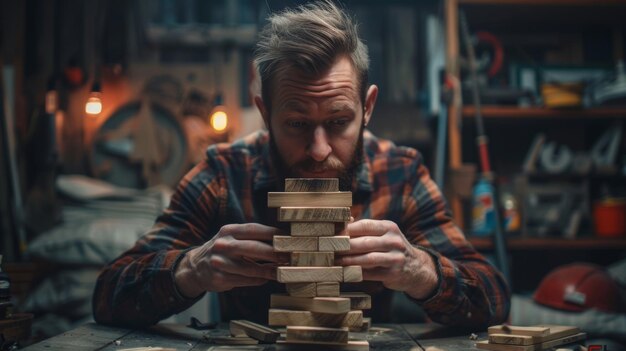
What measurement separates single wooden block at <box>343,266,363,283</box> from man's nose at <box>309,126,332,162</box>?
0.47m

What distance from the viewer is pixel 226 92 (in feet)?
18.4

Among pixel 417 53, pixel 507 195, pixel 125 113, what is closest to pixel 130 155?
pixel 125 113

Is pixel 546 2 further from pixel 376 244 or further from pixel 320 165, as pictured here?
pixel 376 244

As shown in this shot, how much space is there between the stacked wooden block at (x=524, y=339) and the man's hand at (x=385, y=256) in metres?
0.28

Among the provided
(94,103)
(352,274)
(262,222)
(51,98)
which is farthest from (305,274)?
(51,98)

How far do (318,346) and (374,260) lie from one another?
31 centimetres

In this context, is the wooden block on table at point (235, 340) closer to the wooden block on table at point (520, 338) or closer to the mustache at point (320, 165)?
the mustache at point (320, 165)

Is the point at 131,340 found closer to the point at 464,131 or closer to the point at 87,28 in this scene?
the point at 464,131

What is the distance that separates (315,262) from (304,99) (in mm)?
655

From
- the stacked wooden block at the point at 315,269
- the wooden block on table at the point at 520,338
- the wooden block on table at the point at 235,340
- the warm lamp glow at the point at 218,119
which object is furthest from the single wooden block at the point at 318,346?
the warm lamp glow at the point at 218,119

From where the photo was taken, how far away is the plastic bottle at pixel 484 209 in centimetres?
423

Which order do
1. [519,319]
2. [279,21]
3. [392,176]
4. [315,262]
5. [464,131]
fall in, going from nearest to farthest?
[315,262] < [279,21] < [392,176] < [519,319] < [464,131]

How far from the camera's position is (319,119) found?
91.2 inches

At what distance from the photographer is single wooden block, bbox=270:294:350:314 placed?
5.99ft
